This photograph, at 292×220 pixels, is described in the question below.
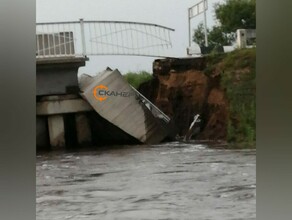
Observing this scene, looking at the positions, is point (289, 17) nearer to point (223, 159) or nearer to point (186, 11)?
point (186, 11)

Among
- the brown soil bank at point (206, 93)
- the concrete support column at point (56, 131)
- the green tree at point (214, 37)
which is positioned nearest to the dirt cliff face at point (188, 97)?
the brown soil bank at point (206, 93)

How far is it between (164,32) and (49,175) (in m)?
0.97

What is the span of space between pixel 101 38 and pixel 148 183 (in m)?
0.81

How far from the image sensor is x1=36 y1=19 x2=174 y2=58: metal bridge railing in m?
2.59

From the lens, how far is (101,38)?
2.70 metres

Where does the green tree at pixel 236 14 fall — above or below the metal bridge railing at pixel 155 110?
above

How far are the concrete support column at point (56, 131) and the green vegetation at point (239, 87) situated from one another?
0.85 meters

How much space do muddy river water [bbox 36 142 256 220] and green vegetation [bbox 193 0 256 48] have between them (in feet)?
1.90

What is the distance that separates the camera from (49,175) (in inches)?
101

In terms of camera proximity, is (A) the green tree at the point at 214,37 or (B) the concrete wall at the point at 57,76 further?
(A) the green tree at the point at 214,37

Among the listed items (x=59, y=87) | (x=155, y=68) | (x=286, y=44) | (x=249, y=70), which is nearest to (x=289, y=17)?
(x=286, y=44)

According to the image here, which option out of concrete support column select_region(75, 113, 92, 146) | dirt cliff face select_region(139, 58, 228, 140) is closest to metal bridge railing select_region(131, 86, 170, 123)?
dirt cliff face select_region(139, 58, 228, 140)

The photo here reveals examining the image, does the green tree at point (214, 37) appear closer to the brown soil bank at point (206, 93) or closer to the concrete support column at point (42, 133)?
the brown soil bank at point (206, 93)

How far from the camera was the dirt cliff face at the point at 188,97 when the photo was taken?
108 inches
